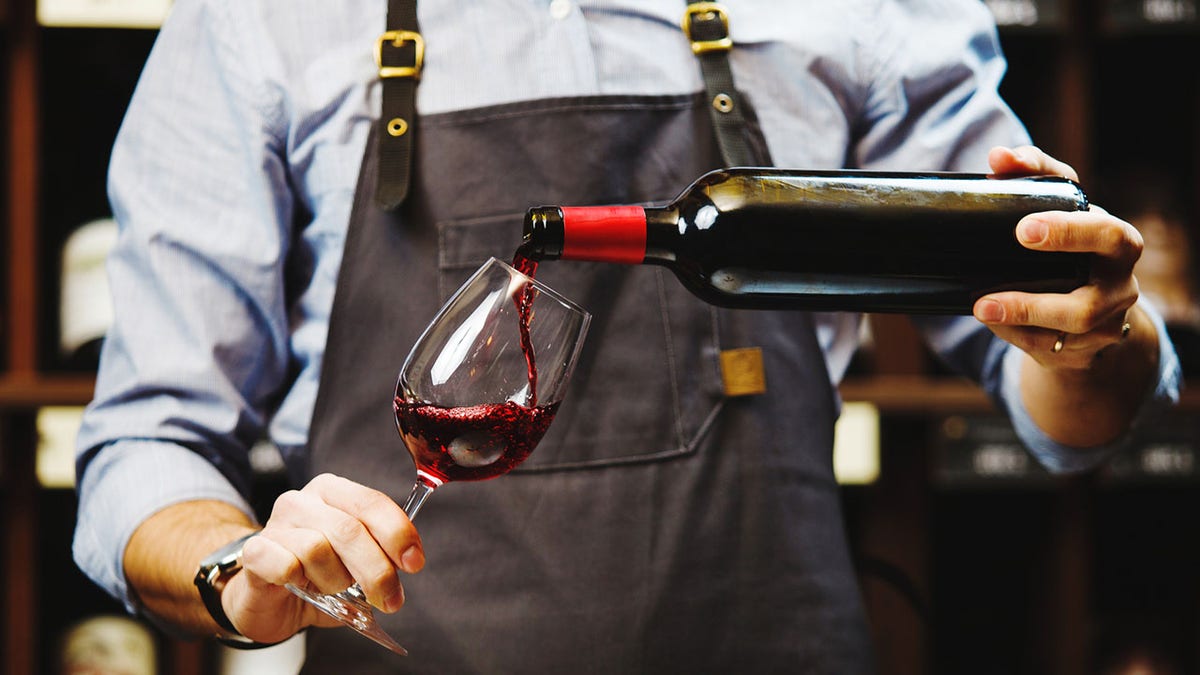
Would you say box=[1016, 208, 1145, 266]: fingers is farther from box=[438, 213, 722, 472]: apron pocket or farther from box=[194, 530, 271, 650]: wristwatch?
box=[194, 530, 271, 650]: wristwatch

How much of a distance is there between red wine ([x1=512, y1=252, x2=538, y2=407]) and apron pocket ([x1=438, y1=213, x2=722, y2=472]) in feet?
0.71

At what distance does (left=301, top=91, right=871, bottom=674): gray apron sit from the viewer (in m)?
0.96

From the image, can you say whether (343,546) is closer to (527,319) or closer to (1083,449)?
(527,319)

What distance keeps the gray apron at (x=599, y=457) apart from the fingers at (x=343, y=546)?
0.90 ft

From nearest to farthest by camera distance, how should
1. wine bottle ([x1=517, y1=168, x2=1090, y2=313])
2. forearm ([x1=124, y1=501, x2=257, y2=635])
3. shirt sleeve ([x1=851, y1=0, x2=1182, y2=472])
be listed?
wine bottle ([x1=517, y1=168, x2=1090, y2=313]) < forearm ([x1=124, y1=501, x2=257, y2=635]) < shirt sleeve ([x1=851, y1=0, x2=1182, y2=472])

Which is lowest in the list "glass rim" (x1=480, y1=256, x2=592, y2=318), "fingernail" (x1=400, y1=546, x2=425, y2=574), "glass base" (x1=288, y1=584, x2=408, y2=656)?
"glass base" (x1=288, y1=584, x2=408, y2=656)

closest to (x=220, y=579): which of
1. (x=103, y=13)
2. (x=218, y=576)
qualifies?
(x=218, y=576)

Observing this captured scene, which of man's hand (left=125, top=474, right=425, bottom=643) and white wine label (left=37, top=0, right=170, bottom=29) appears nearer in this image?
man's hand (left=125, top=474, right=425, bottom=643)

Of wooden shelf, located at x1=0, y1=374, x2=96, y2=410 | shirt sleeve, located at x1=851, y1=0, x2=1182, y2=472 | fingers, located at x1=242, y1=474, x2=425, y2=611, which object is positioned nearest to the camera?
fingers, located at x1=242, y1=474, x2=425, y2=611

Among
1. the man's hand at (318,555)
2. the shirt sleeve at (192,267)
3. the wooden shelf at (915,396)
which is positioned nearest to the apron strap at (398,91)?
the shirt sleeve at (192,267)

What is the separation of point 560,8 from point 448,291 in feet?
0.88

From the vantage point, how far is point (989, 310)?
31.6 inches

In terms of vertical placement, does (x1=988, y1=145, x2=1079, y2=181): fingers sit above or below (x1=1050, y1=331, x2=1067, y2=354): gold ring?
above

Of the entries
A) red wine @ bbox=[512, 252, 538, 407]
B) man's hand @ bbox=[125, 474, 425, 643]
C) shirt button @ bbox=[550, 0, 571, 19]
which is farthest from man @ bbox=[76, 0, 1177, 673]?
red wine @ bbox=[512, 252, 538, 407]
